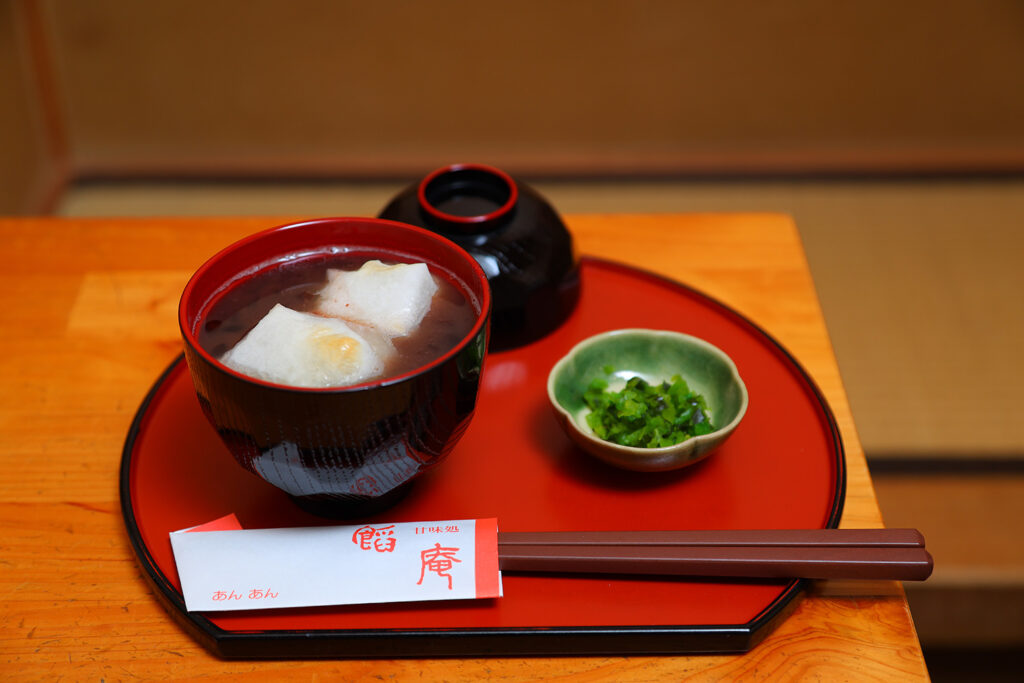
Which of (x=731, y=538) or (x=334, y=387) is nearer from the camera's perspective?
(x=334, y=387)

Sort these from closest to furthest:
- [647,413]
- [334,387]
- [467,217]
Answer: [334,387]
[647,413]
[467,217]

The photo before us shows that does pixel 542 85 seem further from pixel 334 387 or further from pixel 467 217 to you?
pixel 334 387

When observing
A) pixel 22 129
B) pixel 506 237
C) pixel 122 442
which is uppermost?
pixel 506 237

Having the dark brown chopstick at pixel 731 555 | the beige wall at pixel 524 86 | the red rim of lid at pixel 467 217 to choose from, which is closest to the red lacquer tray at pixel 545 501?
the dark brown chopstick at pixel 731 555

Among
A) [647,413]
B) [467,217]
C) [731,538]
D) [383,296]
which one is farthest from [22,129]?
[731,538]

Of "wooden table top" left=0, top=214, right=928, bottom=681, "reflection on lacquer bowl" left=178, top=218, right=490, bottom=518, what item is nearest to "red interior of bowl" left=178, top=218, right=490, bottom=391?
"reflection on lacquer bowl" left=178, top=218, right=490, bottom=518

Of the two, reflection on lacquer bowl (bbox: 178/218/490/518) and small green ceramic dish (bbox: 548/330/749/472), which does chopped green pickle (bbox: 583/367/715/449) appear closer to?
small green ceramic dish (bbox: 548/330/749/472)
